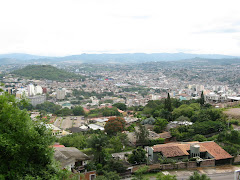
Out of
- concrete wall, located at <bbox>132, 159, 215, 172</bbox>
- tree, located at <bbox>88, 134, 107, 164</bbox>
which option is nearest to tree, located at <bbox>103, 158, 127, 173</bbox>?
concrete wall, located at <bbox>132, 159, 215, 172</bbox>

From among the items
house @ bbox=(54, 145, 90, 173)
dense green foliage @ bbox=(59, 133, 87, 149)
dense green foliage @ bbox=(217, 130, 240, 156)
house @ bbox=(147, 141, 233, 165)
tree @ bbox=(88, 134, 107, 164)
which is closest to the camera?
house @ bbox=(54, 145, 90, 173)

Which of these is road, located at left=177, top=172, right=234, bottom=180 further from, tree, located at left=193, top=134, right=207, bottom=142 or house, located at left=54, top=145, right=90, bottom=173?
house, located at left=54, top=145, right=90, bottom=173

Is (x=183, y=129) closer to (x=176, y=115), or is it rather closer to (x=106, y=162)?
(x=176, y=115)

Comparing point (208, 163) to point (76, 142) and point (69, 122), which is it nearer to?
point (76, 142)

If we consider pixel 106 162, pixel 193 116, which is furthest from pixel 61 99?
pixel 106 162

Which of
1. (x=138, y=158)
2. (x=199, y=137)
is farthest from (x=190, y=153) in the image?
(x=199, y=137)

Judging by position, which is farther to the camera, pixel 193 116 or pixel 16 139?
pixel 193 116

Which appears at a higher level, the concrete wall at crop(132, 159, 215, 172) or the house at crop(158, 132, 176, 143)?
the concrete wall at crop(132, 159, 215, 172)

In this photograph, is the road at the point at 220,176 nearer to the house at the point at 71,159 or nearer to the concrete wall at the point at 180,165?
the concrete wall at the point at 180,165

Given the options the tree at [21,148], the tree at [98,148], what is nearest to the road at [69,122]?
the tree at [98,148]

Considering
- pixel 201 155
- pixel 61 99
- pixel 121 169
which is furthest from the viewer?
pixel 61 99
